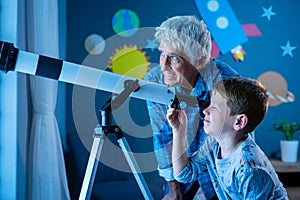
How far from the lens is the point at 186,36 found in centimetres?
143

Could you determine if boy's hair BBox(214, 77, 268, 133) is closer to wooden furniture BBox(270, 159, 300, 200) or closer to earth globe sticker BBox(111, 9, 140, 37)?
wooden furniture BBox(270, 159, 300, 200)

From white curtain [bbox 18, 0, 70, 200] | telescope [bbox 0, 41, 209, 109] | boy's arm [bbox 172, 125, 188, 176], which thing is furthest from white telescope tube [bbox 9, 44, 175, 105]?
white curtain [bbox 18, 0, 70, 200]

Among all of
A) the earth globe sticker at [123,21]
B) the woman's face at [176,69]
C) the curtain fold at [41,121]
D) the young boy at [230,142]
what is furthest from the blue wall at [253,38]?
the young boy at [230,142]

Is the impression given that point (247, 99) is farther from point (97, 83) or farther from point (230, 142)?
point (97, 83)

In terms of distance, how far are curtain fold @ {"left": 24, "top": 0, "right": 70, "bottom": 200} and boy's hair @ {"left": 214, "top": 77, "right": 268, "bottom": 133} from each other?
97cm

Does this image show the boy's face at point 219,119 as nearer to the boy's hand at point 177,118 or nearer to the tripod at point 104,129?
the boy's hand at point 177,118

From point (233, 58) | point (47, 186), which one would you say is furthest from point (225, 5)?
point (47, 186)

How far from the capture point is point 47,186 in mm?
1900

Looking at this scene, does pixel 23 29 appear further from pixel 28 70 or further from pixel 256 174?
pixel 256 174

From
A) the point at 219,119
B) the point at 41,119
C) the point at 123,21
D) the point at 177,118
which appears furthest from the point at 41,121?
the point at 123,21

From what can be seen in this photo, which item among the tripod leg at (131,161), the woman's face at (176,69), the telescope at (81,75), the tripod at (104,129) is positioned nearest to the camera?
the telescope at (81,75)

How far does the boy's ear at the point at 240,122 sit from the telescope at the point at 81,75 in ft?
0.39

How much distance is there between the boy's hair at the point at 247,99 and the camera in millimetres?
1241

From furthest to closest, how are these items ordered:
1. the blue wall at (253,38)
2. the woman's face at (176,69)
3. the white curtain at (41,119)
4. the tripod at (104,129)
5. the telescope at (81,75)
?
the blue wall at (253,38) < the white curtain at (41,119) < the woman's face at (176,69) < the tripod at (104,129) < the telescope at (81,75)
